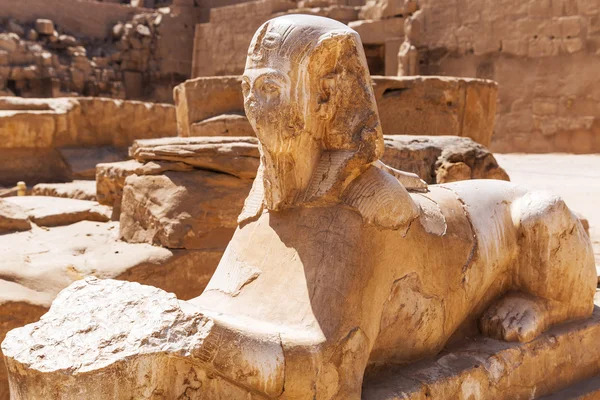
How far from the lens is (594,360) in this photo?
110 inches

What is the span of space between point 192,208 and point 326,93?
2.81m

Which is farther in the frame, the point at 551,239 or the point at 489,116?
the point at 489,116

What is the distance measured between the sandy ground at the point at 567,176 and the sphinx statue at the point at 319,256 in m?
3.90

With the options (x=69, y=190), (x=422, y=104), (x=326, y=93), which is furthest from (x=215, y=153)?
(x=69, y=190)

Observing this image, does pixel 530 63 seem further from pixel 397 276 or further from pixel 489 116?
pixel 397 276

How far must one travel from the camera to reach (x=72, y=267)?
450 centimetres

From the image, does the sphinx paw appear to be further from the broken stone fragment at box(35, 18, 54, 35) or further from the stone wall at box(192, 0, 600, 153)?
the broken stone fragment at box(35, 18, 54, 35)

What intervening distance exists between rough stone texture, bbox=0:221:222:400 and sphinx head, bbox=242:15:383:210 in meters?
2.58

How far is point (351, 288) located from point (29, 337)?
0.85m

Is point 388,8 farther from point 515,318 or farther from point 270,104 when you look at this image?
point 270,104

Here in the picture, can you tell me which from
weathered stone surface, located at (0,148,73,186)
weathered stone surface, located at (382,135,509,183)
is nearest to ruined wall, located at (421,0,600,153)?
weathered stone surface, located at (382,135,509,183)

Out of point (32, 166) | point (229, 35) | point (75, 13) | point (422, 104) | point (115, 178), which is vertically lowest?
point (32, 166)

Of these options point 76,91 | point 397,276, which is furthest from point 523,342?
point 76,91

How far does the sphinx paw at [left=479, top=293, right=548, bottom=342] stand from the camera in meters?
2.57
